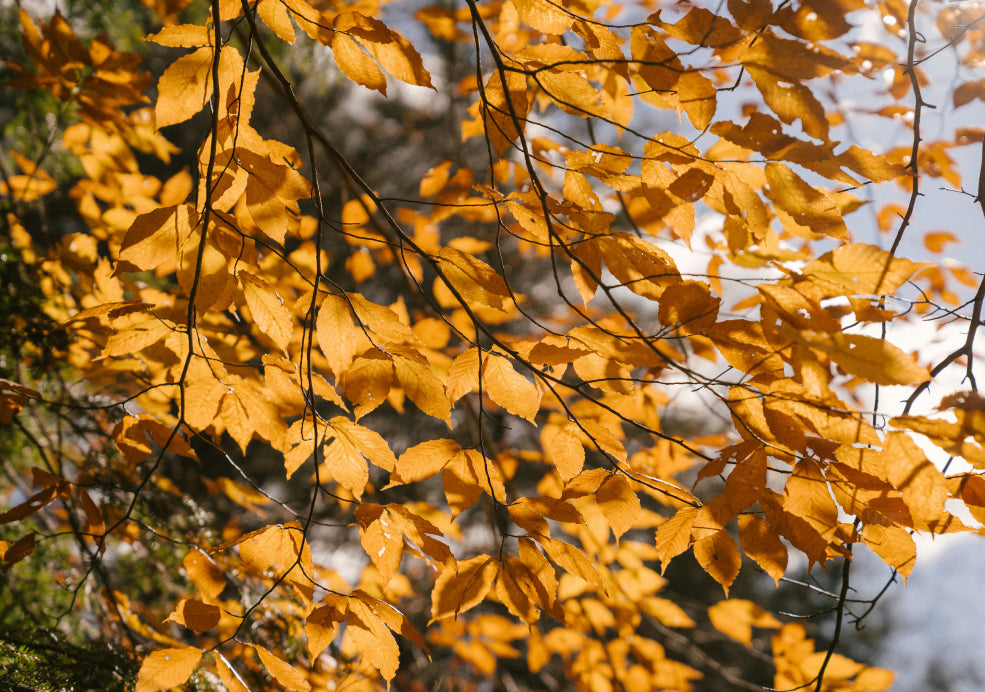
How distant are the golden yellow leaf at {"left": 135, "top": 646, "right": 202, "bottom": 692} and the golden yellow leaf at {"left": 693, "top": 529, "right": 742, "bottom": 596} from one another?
784 millimetres

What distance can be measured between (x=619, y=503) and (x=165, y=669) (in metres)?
0.72

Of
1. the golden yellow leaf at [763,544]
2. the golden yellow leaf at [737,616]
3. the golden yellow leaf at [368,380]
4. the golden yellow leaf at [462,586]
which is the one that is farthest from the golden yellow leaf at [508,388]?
the golden yellow leaf at [737,616]

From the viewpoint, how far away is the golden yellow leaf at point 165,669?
0.78 metres

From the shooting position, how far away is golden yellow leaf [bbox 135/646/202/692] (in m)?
0.78

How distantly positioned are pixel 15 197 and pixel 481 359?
197cm

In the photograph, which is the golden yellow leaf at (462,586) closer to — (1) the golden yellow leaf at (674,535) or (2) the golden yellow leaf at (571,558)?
(2) the golden yellow leaf at (571,558)

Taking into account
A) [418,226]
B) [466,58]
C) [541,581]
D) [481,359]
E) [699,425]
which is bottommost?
[541,581]

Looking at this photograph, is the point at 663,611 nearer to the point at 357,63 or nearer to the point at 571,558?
the point at 571,558

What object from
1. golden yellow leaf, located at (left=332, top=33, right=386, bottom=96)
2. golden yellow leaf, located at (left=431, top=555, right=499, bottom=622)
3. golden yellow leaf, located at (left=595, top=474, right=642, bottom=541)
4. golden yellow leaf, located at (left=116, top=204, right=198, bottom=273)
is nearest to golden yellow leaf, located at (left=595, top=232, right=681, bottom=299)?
golden yellow leaf, located at (left=595, top=474, right=642, bottom=541)

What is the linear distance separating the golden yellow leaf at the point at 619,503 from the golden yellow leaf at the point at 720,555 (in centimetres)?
11

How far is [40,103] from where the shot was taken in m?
2.09

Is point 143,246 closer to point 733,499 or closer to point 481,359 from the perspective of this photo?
point 481,359

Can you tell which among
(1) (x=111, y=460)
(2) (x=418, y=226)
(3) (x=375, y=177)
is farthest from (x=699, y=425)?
(1) (x=111, y=460)

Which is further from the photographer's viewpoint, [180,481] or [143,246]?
[180,481]
